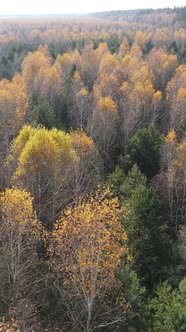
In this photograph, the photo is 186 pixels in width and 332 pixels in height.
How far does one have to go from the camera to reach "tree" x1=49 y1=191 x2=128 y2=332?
18703mm

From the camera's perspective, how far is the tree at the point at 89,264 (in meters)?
18.7

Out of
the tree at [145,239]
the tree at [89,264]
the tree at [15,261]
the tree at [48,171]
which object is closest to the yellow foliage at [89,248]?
the tree at [89,264]

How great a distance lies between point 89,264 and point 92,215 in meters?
2.49

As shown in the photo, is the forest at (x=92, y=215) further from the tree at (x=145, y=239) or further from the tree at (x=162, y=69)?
the tree at (x=162, y=69)

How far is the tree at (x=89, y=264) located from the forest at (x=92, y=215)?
0.09 meters

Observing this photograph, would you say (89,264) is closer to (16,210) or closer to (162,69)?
(16,210)

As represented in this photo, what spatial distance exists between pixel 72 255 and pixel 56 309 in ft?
11.4

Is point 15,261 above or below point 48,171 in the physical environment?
below

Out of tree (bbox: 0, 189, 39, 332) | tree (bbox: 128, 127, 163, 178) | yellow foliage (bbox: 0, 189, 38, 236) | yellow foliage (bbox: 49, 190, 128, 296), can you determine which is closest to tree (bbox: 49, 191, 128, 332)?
yellow foliage (bbox: 49, 190, 128, 296)

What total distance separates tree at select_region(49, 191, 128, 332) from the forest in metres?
→ 0.09

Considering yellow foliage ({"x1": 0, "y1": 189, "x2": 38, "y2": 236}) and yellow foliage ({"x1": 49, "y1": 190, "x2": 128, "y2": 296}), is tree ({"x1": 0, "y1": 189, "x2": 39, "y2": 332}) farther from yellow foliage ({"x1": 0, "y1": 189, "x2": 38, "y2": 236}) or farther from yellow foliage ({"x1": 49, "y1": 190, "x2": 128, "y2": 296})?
yellow foliage ({"x1": 49, "y1": 190, "x2": 128, "y2": 296})

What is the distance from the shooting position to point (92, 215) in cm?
1950

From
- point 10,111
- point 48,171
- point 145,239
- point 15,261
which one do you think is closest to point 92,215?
point 15,261

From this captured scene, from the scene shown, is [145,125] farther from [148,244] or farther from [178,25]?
[178,25]
